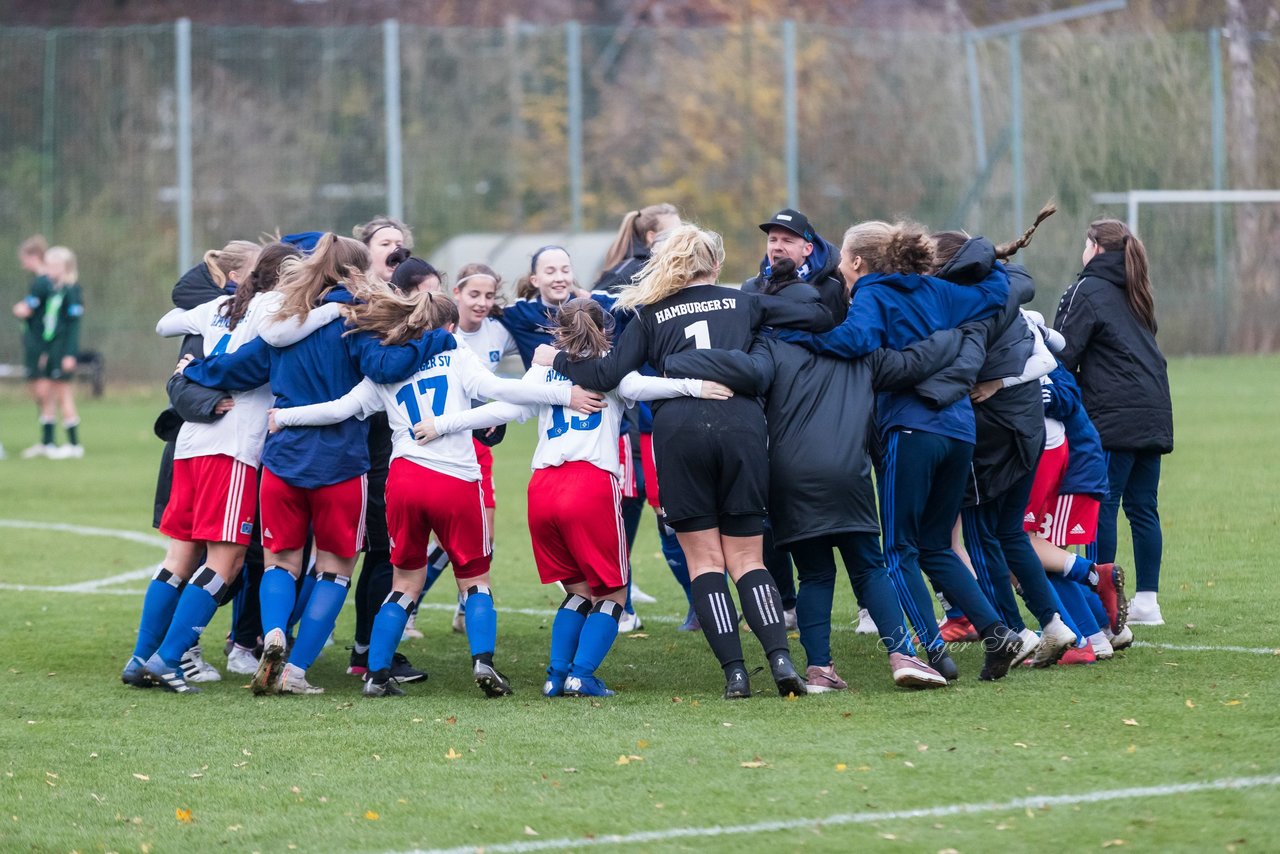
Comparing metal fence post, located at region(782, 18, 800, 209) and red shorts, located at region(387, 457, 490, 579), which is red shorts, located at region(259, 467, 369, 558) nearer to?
red shorts, located at region(387, 457, 490, 579)

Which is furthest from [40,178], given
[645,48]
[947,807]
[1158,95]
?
[947,807]

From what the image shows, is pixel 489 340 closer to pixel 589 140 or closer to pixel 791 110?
pixel 589 140

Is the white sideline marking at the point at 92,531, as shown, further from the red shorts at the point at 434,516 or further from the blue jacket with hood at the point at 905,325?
the blue jacket with hood at the point at 905,325

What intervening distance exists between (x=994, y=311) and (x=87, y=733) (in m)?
3.79

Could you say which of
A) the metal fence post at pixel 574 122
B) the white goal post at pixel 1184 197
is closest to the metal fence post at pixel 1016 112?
the white goal post at pixel 1184 197

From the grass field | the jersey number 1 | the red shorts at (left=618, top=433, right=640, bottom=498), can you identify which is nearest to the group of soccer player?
the jersey number 1

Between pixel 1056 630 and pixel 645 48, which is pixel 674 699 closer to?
pixel 1056 630

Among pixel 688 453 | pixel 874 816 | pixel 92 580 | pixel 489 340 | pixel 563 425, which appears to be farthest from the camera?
pixel 92 580

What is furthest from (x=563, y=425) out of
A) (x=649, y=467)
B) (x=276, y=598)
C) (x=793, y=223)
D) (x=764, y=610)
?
(x=649, y=467)

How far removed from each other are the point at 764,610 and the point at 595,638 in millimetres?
711

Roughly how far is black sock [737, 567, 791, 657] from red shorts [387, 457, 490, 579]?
1071 millimetres

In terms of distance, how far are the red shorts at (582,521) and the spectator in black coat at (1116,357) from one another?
2350 mm

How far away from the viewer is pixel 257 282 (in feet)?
23.3

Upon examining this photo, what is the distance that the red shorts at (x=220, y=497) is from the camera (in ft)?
22.7
